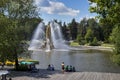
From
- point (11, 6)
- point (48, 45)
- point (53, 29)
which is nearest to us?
point (11, 6)

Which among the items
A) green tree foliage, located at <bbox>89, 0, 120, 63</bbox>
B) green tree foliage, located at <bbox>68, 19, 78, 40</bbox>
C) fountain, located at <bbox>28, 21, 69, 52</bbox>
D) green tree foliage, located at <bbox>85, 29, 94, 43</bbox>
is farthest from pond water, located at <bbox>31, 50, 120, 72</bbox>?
green tree foliage, located at <bbox>68, 19, 78, 40</bbox>

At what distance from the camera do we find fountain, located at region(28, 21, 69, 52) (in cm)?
8275

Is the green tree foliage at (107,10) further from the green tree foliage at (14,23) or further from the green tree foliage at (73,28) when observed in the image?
the green tree foliage at (73,28)

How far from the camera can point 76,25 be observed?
15225 cm

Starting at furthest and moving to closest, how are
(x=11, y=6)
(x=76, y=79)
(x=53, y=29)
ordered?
(x=53, y=29) < (x=11, y=6) < (x=76, y=79)

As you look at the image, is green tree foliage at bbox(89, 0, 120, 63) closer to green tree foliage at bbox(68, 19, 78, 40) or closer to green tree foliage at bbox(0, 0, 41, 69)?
green tree foliage at bbox(0, 0, 41, 69)

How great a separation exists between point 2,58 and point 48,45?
48.0 meters

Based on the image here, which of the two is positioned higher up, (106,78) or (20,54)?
(20,54)

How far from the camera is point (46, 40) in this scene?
277 feet

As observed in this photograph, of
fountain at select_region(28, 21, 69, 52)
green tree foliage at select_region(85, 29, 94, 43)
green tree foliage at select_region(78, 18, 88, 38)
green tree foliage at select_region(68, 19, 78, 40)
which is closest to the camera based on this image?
fountain at select_region(28, 21, 69, 52)

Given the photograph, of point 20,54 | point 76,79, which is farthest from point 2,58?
point 76,79

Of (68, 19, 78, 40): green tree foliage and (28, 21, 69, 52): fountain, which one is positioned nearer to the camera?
(28, 21, 69, 52): fountain

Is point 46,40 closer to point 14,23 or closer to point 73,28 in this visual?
point 14,23

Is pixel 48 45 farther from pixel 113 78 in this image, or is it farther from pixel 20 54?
pixel 113 78
